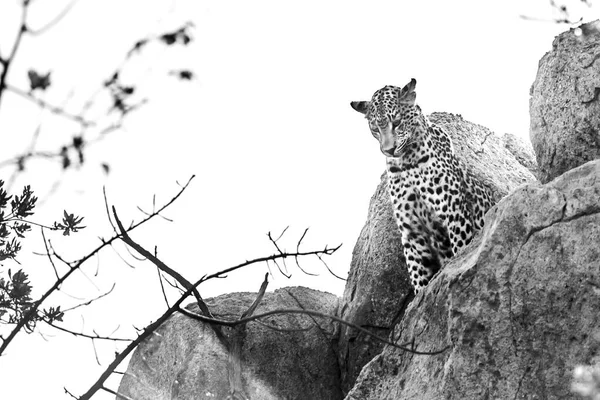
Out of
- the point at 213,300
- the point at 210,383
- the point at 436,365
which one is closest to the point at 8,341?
the point at 436,365

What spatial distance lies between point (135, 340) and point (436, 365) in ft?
12.1

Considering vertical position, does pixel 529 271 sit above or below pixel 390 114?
below

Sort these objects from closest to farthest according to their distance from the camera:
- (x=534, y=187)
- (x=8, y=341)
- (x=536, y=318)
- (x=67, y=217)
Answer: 1. (x=8, y=341)
2. (x=67, y=217)
3. (x=536, y=318)
4. (x=534, y=187)

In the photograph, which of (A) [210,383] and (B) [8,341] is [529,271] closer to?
(B) [8,341]

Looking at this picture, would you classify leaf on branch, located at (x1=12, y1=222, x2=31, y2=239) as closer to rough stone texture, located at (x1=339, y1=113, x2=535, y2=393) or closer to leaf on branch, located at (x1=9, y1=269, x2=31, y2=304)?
leaf on branch, located at (x1=9, y1=269, x2=31, y2=304)

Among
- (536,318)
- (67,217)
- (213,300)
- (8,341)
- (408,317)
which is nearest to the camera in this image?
(8,341)

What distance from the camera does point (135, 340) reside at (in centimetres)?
611

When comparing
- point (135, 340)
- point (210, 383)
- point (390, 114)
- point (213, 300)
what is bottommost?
point (135, 340)

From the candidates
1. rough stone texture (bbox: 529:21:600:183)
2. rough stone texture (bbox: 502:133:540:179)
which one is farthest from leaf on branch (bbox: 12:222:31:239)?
rough stone texture (bbox: 502:133:540:179)

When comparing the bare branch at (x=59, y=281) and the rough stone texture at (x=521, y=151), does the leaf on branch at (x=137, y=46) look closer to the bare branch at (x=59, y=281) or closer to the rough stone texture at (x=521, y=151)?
the bare branch at (x=59, y=281)

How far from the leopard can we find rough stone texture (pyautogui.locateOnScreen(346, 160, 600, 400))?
13.0 ft

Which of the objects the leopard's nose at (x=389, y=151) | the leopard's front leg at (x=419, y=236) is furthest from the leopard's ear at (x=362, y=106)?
the leopard's front leg at (x=419, y=236)

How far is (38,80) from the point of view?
14.4 feet

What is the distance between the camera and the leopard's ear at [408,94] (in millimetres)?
13758
